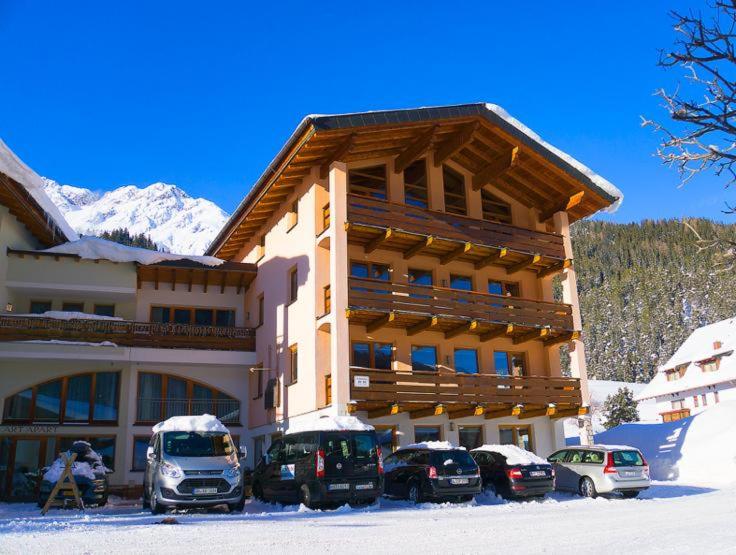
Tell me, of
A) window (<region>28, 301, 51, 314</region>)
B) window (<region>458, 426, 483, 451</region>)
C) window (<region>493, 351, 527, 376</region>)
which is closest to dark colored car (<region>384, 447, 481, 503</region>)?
window (<region>458, 426, 483, 451</region>)

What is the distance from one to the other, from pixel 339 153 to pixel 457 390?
847cm

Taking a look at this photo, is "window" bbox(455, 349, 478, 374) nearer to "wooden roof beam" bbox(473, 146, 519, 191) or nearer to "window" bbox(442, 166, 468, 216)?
"window" bbox(442, 166, 468, 216)

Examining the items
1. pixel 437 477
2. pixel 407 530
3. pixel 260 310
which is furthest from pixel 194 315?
pixel 407 530

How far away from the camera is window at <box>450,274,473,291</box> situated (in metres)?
24.7

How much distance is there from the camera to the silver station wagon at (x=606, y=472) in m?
17.6

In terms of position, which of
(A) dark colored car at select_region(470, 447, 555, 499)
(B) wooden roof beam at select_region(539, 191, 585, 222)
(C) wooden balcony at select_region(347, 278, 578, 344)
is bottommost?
(A) dark colored car at select_region(470, 447, 555, 499)

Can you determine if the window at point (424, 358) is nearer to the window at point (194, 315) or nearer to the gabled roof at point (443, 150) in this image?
the gabled roof at point (443, 150)

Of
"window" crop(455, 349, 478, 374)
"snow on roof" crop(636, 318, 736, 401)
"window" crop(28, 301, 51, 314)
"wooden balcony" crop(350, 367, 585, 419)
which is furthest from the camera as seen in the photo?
"snow on roof" crop(636, 318, 736, 401)

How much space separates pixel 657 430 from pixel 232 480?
65.5 ft

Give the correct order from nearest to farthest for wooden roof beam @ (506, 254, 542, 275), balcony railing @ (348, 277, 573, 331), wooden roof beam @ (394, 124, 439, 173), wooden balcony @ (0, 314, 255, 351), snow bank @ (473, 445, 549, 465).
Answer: snow bank @ (473, 445, 549, 465) → balcony railing @ (348, 277, 573, 331) → wooden balcony @ (0, 314, 255, 351) → wooden roof beam @ (394, 124, 439, 173) → wooden roof beam @ (506, 254, 542, 275)

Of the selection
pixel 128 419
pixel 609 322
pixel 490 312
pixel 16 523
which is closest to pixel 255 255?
pixel 128 419

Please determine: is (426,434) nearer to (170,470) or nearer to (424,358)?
(424,358)

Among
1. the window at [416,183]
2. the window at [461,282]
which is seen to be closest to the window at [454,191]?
the window at [416,183]

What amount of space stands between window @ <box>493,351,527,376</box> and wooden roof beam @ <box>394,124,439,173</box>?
771 cm
